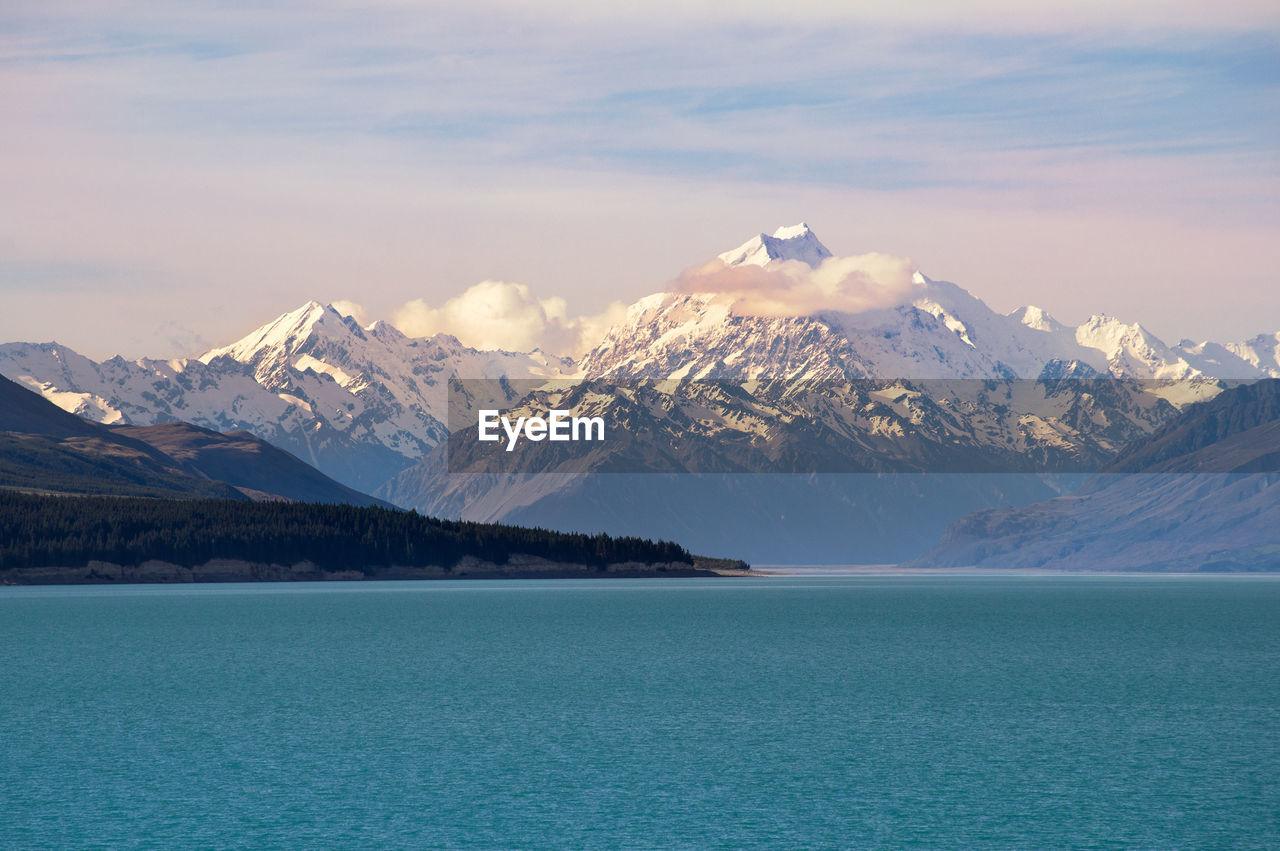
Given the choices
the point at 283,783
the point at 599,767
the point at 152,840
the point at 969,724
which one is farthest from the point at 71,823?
the point at 969,724

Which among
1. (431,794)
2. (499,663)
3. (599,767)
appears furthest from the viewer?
(499,663)

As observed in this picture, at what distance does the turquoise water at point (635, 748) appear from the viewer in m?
61.2

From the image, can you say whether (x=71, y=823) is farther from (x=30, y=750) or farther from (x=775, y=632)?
(x=775, y=632)

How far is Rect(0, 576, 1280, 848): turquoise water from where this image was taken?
6125 cm

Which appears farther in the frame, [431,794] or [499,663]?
[499,663]

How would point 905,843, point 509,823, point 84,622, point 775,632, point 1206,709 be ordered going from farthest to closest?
point 84,622
point 775,632
point 1206,709
point 509,823
point 905,843

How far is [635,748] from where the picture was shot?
80.9m

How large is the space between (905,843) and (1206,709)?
46762mm

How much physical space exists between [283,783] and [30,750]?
17977 millimetres

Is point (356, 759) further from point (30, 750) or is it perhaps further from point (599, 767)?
point (30, 750)

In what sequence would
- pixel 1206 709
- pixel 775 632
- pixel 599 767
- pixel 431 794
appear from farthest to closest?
pixel 775 632 < pixel 1206 709 < pixel 599 767 < pixel 431 794

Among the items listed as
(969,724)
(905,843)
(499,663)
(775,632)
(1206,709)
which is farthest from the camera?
(775,632)

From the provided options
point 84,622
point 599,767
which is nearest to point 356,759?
point 599,767

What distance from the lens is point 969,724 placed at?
294 ft
